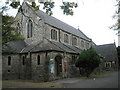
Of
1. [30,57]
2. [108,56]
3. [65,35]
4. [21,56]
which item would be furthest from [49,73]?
[108,56]

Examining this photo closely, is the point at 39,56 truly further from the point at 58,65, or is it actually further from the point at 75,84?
the point at 75,84

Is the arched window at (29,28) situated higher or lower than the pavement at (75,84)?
higher

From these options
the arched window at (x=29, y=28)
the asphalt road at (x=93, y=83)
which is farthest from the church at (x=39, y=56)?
the asphalt road at (x=93, y=83)

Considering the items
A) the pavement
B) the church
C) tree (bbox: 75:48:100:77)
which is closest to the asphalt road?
the pavement

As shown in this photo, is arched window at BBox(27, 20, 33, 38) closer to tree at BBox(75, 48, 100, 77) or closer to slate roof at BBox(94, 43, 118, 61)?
tree at BBox(75, 48, 100, 77)

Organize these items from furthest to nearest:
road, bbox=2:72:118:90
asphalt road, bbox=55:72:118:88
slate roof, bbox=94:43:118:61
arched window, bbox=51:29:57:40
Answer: slate roof, bbox=94:43:118:61 → arched window, bbox=51:29:57:40 → road, bbox=2:72:118:90 → asphalt road, bbox=55:72:118:88

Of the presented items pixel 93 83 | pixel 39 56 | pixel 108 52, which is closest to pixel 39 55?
pixel 39 56

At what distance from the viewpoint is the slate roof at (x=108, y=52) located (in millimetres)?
Answer: 59328

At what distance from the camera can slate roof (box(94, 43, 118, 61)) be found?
5933 cm

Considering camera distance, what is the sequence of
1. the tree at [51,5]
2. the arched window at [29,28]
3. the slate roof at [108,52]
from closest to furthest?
1. the tree at [51,5]
2. the arched window at [29,28]
3. the slate roof at [108,52]

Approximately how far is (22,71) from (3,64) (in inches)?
182

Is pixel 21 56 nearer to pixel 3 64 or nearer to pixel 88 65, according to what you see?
pixel 3 64

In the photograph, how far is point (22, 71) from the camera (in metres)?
29.5

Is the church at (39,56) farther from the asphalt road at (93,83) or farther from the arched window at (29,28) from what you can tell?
the asphalt road at (93,83)
